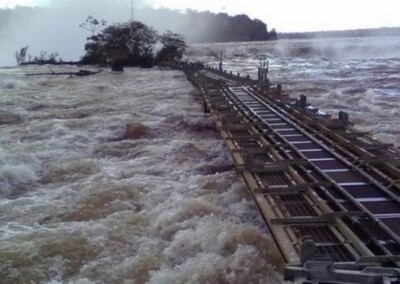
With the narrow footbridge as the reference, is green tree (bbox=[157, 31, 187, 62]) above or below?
above

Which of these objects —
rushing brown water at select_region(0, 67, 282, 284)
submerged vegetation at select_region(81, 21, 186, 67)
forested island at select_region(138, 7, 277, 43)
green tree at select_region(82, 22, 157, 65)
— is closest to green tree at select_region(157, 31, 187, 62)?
submerged vegetation at select_region(81, 21, 186, 67)

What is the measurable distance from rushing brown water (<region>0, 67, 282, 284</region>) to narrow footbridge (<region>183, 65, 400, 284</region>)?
1.90 feet

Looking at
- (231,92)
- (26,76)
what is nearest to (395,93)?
(231,92)

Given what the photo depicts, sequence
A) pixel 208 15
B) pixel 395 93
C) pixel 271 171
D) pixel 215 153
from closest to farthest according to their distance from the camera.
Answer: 1. pixel 271 171
2. pixel 215 153
3. pixel 395 93
4. pixel 208 15

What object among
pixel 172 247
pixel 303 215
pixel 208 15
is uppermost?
pixel 208 15

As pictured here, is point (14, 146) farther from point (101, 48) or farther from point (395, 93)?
point (101, 48)

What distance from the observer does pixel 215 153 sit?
10.1 meters

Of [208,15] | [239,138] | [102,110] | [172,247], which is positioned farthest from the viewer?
[208,15]

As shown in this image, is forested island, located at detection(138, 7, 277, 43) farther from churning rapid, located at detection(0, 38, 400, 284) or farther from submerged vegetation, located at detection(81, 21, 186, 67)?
churning rapid, located at detection(0, 38, 400, 284)

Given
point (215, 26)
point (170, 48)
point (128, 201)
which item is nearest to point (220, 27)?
point (215, 26)

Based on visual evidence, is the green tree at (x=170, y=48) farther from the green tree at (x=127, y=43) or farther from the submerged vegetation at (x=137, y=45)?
the green tree at (x=127, y=43)

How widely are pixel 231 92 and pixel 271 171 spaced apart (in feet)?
28.5

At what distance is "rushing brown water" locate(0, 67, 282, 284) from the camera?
5145 mm

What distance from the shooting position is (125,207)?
692cm
